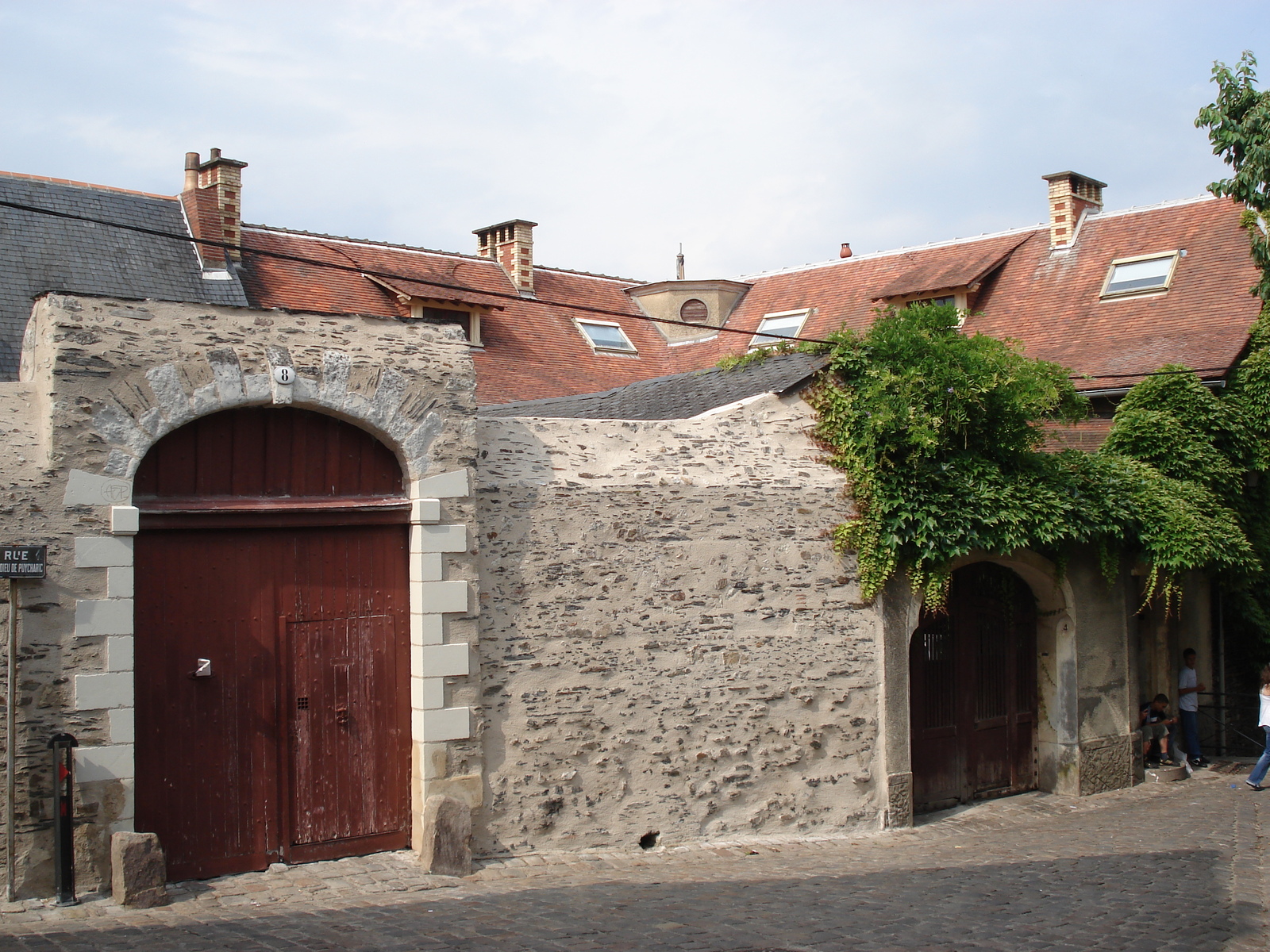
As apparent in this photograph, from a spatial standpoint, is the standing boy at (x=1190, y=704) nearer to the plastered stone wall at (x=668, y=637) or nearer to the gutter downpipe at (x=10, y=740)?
the plastered stone wall at (x=668, y=637)

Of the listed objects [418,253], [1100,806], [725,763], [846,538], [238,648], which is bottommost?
[1100,806]

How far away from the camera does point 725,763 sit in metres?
8.68

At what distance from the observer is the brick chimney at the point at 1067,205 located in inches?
734

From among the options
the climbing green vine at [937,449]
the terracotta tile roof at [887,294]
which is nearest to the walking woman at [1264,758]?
the climbing green vine at [937,449]

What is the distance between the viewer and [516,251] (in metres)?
21.3

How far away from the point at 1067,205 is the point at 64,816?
17.2 metres

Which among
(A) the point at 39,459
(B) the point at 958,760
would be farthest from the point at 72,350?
(B) the point at 958,760

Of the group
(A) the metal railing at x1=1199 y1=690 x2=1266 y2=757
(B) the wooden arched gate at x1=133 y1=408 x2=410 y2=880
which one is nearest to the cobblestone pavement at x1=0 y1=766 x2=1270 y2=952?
(B) the wooden arched gate at x1=133 y1=408 x2=410 y2=880

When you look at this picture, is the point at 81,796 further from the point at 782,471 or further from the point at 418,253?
A: the point at 418,253

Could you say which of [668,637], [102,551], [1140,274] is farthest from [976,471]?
[1140,274]

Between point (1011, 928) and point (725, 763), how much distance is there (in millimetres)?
2616

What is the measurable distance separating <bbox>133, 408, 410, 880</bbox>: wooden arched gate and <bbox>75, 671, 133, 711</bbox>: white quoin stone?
229 mm

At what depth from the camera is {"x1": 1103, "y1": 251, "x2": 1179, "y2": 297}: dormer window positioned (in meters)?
16.6

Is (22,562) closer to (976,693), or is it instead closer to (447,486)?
(447,486)
